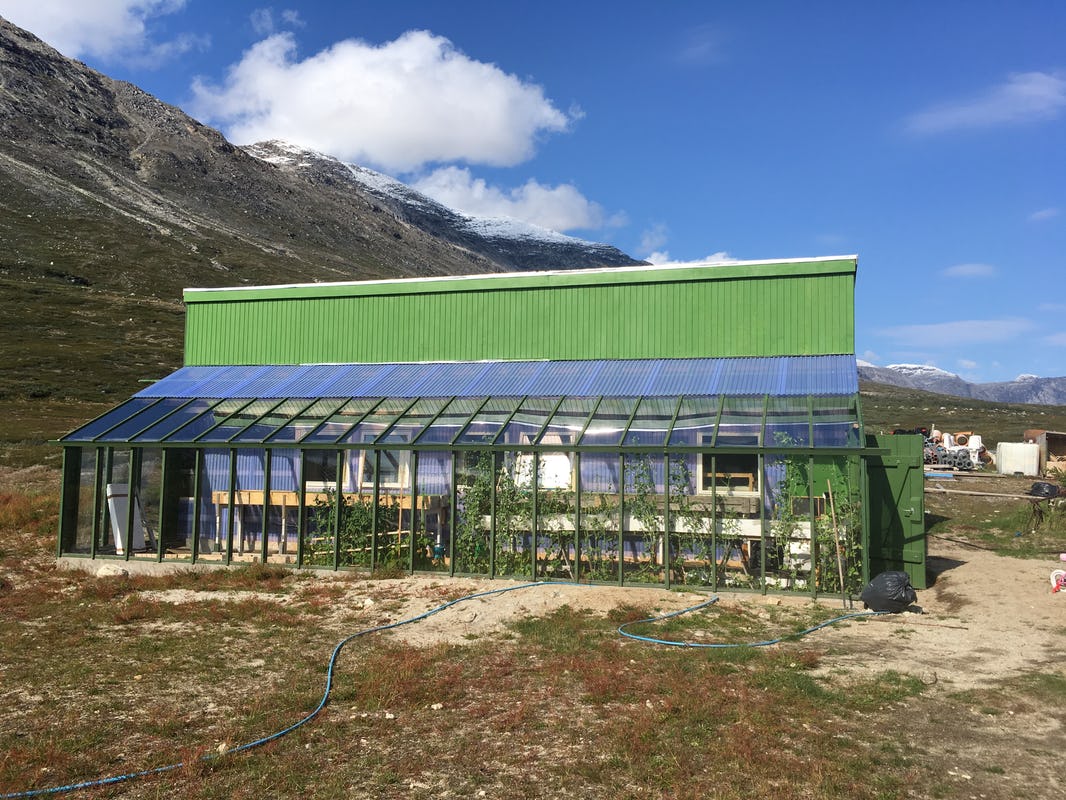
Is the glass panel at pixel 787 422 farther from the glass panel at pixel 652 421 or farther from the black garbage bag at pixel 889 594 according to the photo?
the black garbage bag at pixel 889 594

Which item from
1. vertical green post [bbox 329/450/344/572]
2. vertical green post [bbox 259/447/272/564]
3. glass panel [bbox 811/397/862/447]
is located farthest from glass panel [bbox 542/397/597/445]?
vertical green post [bbox 259/447/272/564]

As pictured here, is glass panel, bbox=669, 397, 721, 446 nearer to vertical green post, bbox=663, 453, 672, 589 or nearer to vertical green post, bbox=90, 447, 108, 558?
vertical green post, bbox=663, 453, 672, 589

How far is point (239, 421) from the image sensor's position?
19672 millimetres

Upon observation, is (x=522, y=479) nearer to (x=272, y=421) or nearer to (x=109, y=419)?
(x=272, y=421)

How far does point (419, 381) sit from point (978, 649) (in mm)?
14355

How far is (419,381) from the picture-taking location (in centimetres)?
2166

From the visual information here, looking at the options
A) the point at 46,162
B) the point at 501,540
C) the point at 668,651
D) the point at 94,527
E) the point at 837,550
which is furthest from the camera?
the point at 46,162

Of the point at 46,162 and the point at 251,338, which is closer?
the point at 251,338

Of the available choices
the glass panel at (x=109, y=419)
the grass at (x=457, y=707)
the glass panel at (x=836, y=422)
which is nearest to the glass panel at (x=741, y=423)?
the glass panel at (x=836, y=422)

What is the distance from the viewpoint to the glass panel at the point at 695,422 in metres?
16.6

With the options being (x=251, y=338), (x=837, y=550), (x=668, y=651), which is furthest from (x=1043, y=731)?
(x=251, y=338)

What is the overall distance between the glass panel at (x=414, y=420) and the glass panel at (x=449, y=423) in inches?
8.0

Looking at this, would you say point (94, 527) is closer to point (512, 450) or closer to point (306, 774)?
point (512, 450)

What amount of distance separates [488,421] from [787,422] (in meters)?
6.49
